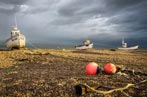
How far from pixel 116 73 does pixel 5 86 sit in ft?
24.7

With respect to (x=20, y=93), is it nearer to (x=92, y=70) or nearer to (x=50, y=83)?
(x=50, y=83)

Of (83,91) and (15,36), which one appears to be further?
(15,36)

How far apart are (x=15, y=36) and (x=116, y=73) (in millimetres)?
43334

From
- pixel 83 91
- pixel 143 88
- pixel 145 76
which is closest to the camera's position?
pixel 83 91

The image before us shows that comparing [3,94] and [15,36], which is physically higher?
[15,36]

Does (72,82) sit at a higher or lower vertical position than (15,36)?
lower

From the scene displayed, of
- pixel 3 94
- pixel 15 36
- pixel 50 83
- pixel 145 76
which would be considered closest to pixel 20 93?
pixel 3 94

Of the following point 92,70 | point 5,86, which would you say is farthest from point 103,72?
point 5,86

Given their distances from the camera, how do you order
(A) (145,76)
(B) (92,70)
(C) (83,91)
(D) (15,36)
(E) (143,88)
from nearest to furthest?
(C) (83,91), (E) (143,88), (A) (145,76), (B) (92,70), (D) (15,36)

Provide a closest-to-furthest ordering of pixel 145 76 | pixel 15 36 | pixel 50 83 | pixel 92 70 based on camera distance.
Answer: pixel 50 83 → pixel 145 76 → pixel 92 70 → pixel 15 36

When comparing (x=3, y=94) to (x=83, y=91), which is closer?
(x=83, y=91)

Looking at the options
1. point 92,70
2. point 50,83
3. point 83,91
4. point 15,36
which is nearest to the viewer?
point 83,91

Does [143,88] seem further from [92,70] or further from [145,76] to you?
[92,70]

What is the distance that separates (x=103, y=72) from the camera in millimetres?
19359
